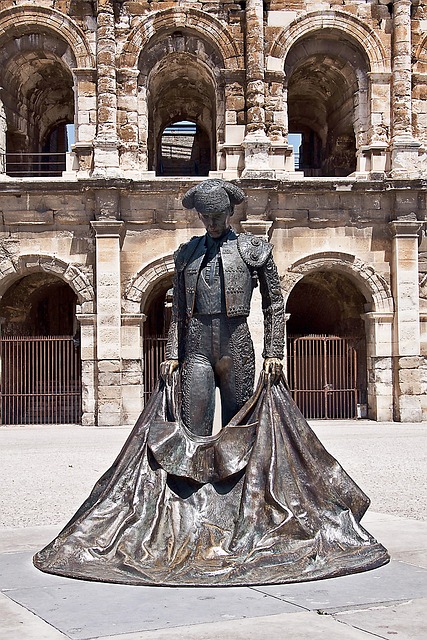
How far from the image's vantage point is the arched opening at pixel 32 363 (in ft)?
66.0

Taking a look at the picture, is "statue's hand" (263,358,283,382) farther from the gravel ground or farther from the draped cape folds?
the gravel ground

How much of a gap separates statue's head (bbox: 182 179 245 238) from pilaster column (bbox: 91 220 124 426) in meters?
12.6

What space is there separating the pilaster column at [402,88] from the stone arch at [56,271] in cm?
671

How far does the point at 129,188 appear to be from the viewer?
62.2 ft

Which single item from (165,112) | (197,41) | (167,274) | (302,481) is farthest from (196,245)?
(165,112)

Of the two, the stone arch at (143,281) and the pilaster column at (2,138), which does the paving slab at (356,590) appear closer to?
the stone arch at (143,281)

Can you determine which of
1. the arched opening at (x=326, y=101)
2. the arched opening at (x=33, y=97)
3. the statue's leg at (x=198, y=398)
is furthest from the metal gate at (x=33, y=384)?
the statue's leg at (x=198, y=398)

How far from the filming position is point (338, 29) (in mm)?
19719

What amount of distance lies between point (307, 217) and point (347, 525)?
46.9 ft

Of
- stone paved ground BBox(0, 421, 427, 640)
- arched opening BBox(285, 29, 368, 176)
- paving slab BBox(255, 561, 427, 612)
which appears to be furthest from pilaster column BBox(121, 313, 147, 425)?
paving slab BBox(255, 561, 427, 612)

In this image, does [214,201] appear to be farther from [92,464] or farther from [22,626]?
[92,464]

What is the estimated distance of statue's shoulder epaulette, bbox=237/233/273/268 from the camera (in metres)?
6.25

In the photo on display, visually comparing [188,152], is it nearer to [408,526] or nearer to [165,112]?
[165,112]

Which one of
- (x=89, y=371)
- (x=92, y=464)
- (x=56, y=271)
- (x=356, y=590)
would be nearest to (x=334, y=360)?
(x=89, y=371)
